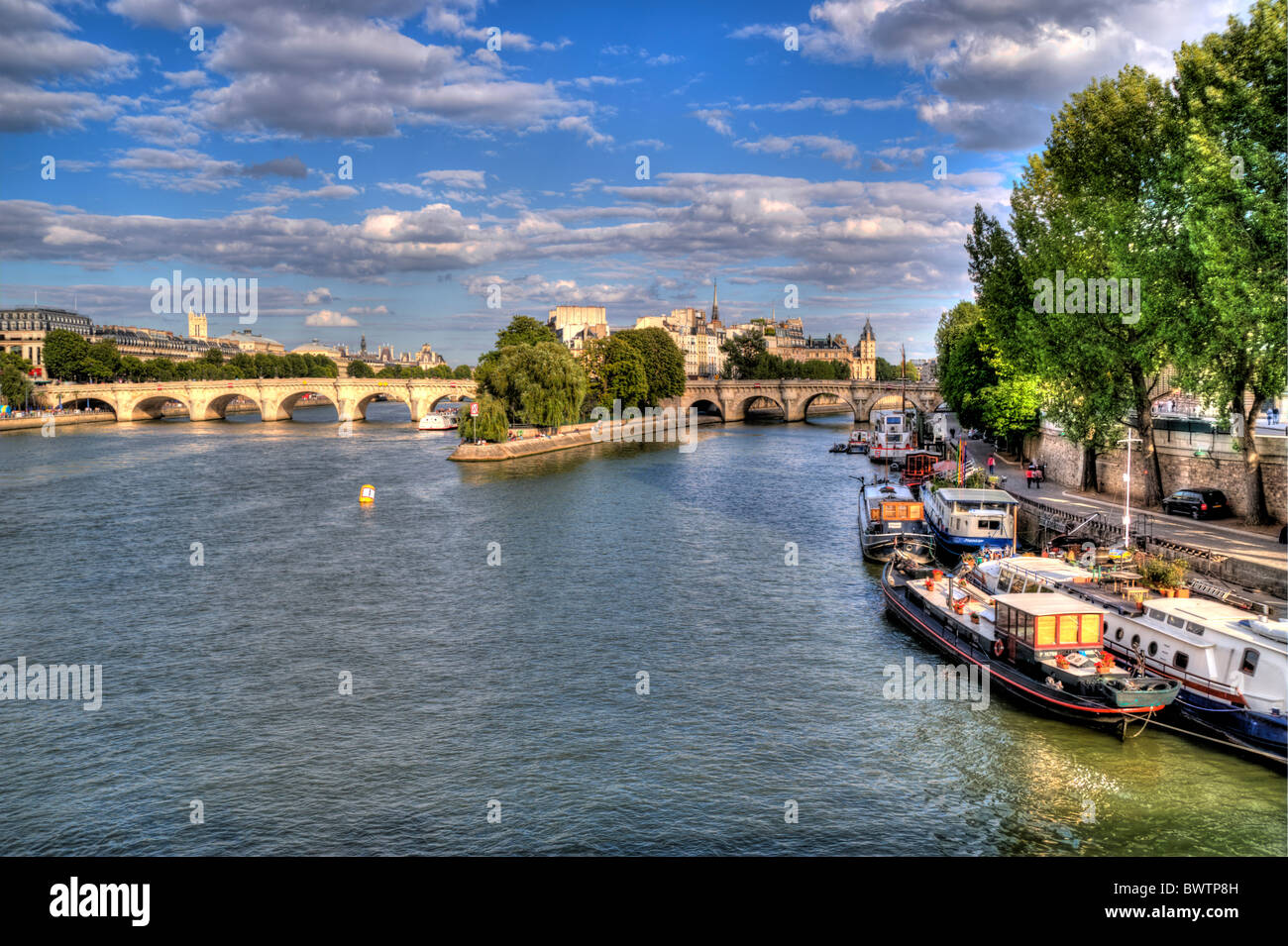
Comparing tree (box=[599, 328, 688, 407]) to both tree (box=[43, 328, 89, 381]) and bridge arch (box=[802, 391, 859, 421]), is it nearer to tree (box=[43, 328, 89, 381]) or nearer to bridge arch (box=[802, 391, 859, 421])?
bridge arch (box=[802, 391, 859, 421])

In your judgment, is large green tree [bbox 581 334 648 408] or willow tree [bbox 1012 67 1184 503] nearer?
willow tree [bbox 1012 67 1184 503]

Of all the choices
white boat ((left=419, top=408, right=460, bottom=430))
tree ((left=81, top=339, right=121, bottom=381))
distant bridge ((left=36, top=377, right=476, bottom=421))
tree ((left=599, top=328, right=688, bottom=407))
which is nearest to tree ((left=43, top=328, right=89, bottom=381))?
tree ((left=81, top=339, right=121, bottom=381))

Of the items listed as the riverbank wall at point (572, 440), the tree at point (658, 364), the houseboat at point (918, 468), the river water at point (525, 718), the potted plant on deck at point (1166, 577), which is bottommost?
the river water at point (525, 718)

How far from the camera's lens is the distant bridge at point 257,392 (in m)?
115

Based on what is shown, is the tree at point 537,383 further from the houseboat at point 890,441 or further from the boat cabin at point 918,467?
the boat cabin at point 918,467

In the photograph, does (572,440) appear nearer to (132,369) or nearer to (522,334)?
(522,334)

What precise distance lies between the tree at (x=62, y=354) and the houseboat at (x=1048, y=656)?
13613 centimetres

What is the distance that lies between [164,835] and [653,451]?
64.7 meters

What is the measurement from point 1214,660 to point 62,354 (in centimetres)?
14351

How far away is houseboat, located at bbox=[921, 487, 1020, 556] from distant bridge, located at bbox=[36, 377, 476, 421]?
87.0m

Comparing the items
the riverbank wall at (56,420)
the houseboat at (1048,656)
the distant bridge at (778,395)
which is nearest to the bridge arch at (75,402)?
the riverbank wall at (56,420)

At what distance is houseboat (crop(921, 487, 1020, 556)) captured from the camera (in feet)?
107

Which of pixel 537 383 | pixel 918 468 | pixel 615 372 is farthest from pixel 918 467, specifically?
pixel 615 372
